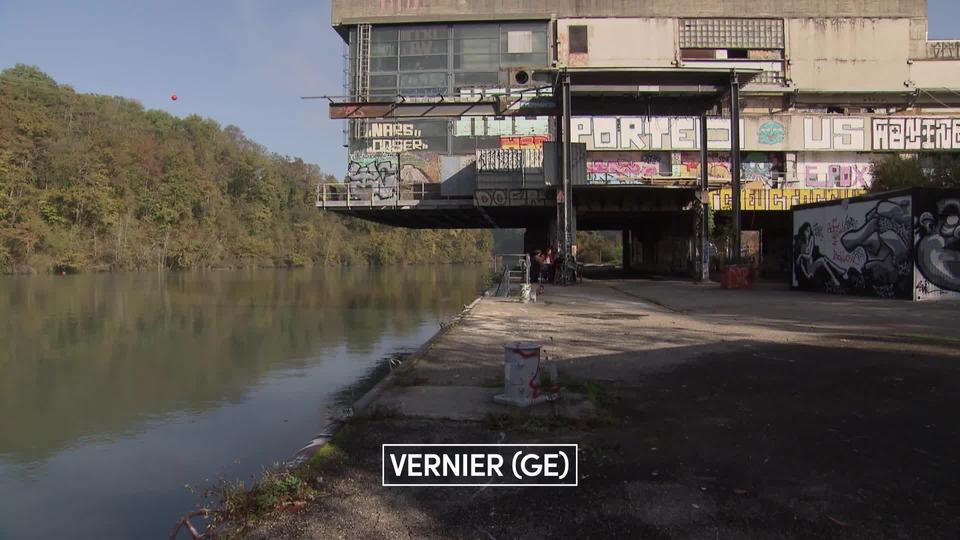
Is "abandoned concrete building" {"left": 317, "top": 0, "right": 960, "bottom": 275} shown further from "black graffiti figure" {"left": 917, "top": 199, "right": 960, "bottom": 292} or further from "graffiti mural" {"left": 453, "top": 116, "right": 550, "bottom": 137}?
"black graffiti figure" {"left": 917, "top": 199, "right": 960, "bottom": 292}

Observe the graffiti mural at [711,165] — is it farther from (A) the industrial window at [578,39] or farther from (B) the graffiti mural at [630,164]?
(A) the industrial window at [578,39]

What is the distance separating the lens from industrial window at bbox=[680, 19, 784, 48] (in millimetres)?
A: 46781

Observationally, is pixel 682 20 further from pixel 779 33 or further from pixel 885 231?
pixel 885 231

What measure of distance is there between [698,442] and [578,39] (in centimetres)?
4505

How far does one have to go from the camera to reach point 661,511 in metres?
4.38

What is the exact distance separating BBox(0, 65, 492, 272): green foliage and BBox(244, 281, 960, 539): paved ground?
60244 millimetres

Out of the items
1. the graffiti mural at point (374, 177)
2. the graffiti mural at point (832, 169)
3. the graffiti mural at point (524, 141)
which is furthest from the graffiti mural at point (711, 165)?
the graffiti mural at point (374, 177)

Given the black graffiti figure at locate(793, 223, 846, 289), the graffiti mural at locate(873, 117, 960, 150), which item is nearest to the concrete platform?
the black graffiti figure at locate(793, 223, 846, 289)

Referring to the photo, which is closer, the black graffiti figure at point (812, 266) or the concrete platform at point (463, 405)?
the concrete platform at point (463, 405)

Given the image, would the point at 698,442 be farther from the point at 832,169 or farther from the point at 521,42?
the point at 521,42

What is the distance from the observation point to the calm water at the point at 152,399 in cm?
738

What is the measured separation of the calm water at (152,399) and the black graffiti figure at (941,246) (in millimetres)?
14468

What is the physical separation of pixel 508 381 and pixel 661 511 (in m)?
→ 2.86

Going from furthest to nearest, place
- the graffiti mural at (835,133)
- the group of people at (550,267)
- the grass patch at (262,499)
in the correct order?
→ the graffiti mural at (835,133)
the group of people at (550,267)
the grass patch at (262,499)
